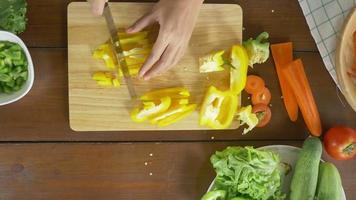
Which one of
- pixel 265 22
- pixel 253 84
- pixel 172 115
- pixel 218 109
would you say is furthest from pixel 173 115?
pixel 265 22

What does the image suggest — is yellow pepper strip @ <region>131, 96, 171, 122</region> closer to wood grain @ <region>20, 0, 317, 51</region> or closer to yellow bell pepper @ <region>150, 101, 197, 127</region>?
yellow bell pepper @ <region>150, 101, 197, 127</region>

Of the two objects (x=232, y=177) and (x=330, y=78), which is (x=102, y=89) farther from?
(x=330, y=78)

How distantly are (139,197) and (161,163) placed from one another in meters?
0.10

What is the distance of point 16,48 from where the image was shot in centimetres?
111

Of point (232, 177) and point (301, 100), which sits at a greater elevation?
point (301, 100)

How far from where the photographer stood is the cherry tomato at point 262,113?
1.26 m

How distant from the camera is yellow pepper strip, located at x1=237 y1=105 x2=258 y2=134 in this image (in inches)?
48.9

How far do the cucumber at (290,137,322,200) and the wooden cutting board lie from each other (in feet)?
0.82

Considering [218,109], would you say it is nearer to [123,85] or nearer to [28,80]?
[123,85]

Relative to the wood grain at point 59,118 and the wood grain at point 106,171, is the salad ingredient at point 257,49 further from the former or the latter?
the wood grain at point 106,171

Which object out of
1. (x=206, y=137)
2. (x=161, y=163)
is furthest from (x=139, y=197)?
(x=206, y=137)

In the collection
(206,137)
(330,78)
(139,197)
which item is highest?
(330,78)

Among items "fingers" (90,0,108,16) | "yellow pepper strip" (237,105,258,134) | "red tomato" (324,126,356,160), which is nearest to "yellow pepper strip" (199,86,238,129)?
"yellow pepper strip" (237,105,258,134)

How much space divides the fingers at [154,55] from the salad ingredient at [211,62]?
112 mm
